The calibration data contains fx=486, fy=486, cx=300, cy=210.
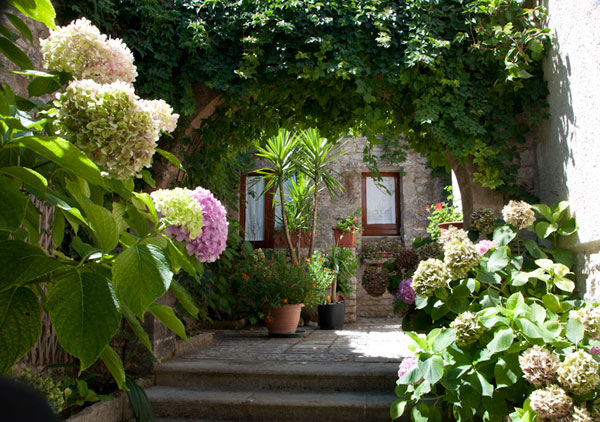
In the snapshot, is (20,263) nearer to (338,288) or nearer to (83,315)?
(83,315)

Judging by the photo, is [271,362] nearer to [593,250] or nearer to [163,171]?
[163,171]

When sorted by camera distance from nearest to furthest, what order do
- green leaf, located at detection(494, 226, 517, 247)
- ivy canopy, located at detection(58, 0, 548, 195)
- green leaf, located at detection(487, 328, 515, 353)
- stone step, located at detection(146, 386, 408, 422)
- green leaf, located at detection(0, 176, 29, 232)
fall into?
1. green leaf, located at detection(0, 176, 29, 232)
2. green leaf, located at detection(487, 328, 515, 353)
3. green leaf, located at detection(494, 226, 517, 247)
4. stone step, located at detection(146, 386, 408, 422)
5. ivy canopy, located at detection(58, 0, 548, 195)

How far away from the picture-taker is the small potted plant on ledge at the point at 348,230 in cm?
793

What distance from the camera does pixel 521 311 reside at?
2139 millimetres

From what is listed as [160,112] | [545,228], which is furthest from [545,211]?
[160,112]

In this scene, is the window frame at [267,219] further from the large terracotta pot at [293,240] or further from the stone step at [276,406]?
the stone step at [276,406]

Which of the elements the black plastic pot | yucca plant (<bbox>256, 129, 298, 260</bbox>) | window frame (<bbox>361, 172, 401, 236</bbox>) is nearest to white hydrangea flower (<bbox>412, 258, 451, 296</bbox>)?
the black plastic pot

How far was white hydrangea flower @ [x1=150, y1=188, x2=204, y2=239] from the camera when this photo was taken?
0.89m

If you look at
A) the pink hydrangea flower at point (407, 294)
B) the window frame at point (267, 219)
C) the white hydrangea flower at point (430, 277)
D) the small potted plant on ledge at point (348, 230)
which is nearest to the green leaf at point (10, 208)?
the white hydrangea flower at point (430, 277)

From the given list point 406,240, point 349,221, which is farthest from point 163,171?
point 406,240

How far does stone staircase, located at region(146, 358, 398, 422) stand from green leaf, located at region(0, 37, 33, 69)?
8.79ft

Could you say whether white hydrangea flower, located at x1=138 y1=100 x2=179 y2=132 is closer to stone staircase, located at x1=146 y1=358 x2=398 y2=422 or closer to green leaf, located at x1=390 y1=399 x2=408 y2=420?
green leaf, located at x1=390 y1=399 x2=408 y2=420

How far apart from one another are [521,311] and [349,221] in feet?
19.3

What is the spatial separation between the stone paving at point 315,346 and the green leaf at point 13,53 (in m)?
3.42
